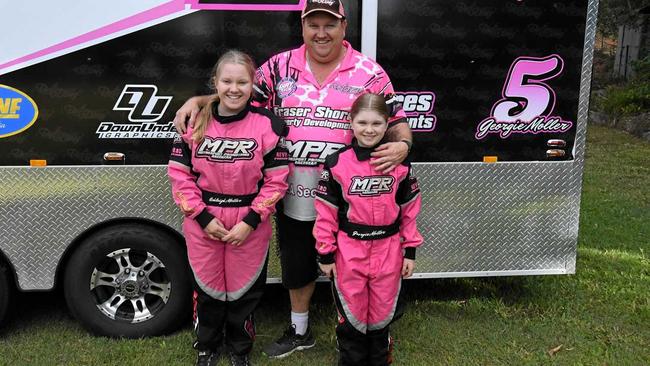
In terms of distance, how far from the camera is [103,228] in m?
3.50

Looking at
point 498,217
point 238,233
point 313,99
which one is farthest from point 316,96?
point 498,217

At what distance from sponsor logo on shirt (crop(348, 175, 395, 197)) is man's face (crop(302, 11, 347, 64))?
67 centimetres

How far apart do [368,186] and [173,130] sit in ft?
4.04

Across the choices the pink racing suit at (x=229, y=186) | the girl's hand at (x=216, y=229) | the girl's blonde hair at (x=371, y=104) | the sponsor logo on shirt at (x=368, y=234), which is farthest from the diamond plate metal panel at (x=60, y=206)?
the girl's blonde hair at (x=371, y=104)

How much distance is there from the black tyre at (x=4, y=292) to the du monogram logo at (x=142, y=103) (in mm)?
1217

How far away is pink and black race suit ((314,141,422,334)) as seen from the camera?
2.87 m

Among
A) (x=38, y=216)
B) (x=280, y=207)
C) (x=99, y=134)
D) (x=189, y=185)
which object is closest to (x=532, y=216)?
(x=280, y=207)

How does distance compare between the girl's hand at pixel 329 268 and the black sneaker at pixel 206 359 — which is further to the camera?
the black sneaker at pixel 206 359

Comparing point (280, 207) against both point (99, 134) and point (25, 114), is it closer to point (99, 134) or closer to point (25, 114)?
point (99, 134)

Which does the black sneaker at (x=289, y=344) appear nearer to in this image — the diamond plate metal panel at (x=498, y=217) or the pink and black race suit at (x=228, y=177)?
the pink and black race suit at (x=228, y=177)

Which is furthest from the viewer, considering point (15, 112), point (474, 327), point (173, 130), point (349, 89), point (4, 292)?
point (474, 327)

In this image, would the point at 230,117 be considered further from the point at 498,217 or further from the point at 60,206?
the point at 498,217

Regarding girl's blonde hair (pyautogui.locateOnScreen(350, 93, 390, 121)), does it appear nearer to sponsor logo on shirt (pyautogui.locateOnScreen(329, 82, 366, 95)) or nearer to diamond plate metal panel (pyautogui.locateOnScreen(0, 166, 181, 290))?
sponsor logo on shirt (pyautogui.locateOnScreen(329, 82, 366, 95))

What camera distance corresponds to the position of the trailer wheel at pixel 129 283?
3.46 meters
